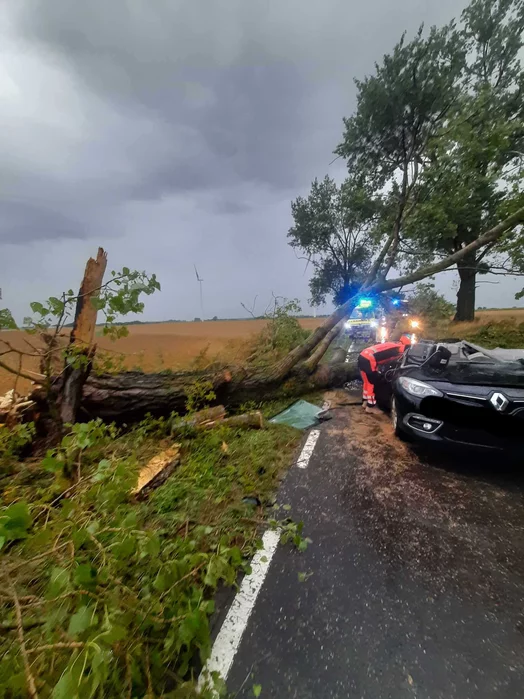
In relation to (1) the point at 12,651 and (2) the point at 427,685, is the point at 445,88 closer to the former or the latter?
(2) the point at 427,685

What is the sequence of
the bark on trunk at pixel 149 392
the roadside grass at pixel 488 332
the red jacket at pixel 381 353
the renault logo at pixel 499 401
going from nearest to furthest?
the renault logo at pixel 499 401 → the bark on trunk at pixel 149 392 → the red jacket at pixel 381 353 → the roadside grass at pixel 488 332

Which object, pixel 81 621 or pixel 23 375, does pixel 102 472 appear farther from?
pixel 23 375

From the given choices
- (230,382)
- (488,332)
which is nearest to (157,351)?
(230,382)

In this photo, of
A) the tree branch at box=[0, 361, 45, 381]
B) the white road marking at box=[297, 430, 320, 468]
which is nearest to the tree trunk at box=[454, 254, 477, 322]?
the white road marking at box=[297, 430, 320, 468]

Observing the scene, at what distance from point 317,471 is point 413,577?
148 centimetres

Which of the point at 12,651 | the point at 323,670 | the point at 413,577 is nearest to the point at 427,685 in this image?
the point at 323,670

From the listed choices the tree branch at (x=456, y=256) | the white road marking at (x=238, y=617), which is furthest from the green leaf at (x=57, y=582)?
the tree branch at (x=456, y=256)

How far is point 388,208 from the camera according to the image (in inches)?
423

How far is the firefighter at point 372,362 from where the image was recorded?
17.1 ft

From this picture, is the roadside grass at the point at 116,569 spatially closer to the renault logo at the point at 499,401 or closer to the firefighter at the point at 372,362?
the renault logo at the point at 499,401

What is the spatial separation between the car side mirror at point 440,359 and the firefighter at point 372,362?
159 cm

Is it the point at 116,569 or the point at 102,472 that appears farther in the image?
the point at 102,472

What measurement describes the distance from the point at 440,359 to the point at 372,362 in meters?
1.62

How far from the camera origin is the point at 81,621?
989 mm
